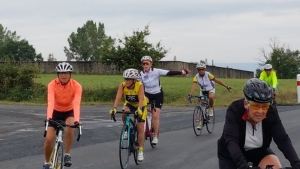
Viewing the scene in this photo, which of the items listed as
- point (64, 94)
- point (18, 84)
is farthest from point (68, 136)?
point (18, 84)

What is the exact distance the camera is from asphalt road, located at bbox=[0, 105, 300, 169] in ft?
33.2

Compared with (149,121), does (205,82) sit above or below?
above

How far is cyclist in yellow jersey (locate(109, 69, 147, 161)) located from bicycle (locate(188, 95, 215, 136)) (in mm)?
4003

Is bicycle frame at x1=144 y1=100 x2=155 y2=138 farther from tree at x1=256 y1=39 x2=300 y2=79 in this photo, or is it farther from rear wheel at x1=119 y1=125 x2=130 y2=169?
tree at x1=256 y1=39 x2=300 y2=79

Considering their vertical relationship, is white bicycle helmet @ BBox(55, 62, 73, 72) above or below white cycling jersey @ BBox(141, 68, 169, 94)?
above

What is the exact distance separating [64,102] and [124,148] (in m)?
1.69

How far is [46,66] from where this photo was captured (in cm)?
5872

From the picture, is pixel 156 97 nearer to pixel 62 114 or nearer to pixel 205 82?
pixel 205 82

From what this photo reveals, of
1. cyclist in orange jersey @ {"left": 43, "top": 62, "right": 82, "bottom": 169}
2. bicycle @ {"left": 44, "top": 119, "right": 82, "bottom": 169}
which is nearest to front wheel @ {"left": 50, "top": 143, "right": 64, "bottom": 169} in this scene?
bicycle @ {"left": 44, "top": 119, "right": 82, "bottom": 169}

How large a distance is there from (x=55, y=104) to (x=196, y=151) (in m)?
3.77

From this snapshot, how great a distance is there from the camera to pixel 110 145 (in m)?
12.3

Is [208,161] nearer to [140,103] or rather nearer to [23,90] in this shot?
[140,103]

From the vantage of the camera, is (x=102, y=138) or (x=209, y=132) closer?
(x=102, y=138)

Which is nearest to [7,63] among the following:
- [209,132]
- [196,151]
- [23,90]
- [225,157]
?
[23,90]
